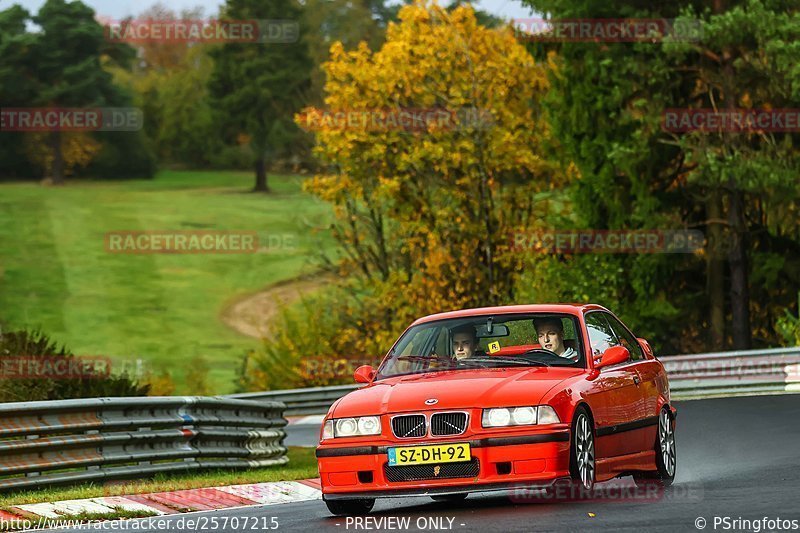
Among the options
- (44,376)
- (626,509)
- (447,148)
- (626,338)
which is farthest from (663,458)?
(447,148)

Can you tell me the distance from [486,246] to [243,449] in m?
33.0

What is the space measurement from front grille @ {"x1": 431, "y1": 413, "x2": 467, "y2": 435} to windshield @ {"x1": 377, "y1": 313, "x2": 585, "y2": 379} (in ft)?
3.95

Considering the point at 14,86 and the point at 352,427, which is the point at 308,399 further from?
the point at 14,86

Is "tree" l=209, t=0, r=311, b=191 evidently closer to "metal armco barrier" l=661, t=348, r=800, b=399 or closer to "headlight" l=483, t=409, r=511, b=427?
"metal armco barrier" l=661, t=348, r=800, b=399

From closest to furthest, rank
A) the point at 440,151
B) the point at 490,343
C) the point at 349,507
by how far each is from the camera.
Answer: the point at 349,507 < the point at 490,343 < the point at 440,151

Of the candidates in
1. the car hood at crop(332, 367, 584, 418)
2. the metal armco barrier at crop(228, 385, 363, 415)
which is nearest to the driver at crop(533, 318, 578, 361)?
the car hood at crop(332, 367, 584, 418)

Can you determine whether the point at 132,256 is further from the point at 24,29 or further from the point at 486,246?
the point at 486,246

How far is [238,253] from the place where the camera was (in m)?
99.8

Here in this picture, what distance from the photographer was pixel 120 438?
50.8ft

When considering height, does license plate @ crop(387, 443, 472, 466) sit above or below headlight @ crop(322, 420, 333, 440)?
below

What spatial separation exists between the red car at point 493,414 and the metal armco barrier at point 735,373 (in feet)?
51.5

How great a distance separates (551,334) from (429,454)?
1.98 meters

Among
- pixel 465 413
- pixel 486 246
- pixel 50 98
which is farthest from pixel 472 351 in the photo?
pixel 50 98

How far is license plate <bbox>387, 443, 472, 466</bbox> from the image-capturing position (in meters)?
11.2
